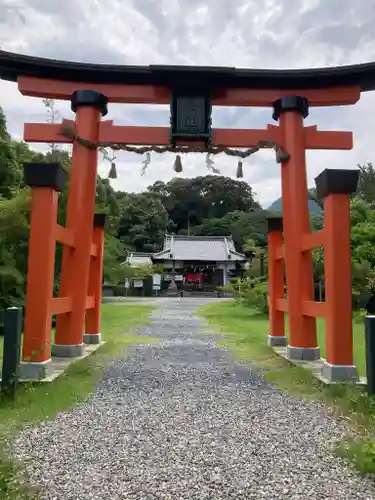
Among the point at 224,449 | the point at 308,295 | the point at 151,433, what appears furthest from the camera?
the point at 308,295

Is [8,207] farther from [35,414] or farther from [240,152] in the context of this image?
[35,414]

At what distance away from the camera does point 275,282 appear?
27.8 feet

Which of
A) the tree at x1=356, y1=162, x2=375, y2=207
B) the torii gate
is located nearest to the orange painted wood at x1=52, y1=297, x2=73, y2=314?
the torii gate

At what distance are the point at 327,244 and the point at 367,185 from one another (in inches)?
998

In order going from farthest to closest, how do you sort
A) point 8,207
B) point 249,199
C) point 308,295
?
point 249,199 → point 8,207 → point 308,295

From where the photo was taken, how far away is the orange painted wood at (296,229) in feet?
22.6

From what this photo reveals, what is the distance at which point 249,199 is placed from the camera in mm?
56031

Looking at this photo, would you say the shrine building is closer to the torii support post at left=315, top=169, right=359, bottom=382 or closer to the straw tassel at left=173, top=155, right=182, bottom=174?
the straw tassel at left=173, top=155, right=182, bottom=174

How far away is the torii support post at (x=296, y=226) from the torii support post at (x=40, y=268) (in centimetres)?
366

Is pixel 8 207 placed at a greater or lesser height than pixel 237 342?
greater

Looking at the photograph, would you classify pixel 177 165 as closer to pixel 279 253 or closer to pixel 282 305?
pixel 279 253

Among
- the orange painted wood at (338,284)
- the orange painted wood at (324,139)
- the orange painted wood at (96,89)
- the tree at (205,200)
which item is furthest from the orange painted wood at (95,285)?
the tree at (205,200)

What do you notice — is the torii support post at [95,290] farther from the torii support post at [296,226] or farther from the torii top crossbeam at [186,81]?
the torii support post at [296,226]

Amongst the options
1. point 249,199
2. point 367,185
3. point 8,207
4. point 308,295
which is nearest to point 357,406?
point 308,295
